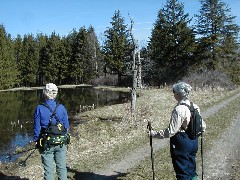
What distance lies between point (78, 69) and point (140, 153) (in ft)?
208

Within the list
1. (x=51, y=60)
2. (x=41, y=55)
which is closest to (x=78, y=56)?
(x=51, y=60)

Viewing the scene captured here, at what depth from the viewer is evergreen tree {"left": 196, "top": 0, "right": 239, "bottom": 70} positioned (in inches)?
1715

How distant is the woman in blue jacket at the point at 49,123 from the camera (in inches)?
283

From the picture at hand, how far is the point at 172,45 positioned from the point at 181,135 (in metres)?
45.9

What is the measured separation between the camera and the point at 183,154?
21.6ft

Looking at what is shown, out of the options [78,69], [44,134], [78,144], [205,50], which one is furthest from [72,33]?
[44,134]

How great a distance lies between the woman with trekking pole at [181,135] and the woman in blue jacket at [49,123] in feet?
7.44

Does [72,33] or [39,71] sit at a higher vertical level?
[72,33]

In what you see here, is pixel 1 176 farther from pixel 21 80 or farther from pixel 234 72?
pixel 21 80

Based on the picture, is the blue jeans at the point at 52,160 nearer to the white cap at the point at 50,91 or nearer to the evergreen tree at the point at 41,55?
the white cap at the point at 50,91

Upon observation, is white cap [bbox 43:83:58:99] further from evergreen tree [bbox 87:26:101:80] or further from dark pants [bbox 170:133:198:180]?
evergreen tree [bbox 87:26:101:80]

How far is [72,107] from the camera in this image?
35188mm

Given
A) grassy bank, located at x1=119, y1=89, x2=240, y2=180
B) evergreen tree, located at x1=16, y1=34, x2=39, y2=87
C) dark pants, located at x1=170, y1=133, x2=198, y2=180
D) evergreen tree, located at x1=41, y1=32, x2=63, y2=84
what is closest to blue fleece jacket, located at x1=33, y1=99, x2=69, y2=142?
dark pants, located at x1=170, y1=133, x2=198, y2=180

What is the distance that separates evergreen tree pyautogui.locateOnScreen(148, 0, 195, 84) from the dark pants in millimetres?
42634
